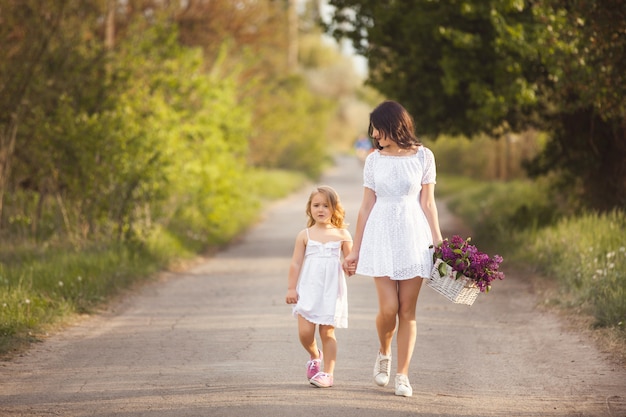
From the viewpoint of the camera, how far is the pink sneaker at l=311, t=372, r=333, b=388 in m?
7.11

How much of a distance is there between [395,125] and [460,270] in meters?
1.06

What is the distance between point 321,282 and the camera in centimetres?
725

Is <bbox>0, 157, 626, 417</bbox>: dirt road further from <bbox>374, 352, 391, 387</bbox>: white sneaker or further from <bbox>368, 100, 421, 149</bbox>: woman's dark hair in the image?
<bbox>368, 100, 421, 149</bbox>: woman's dark hair

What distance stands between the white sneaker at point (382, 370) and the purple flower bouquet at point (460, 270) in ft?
2.14

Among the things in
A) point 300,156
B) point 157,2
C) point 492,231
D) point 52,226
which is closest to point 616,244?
point 492,231

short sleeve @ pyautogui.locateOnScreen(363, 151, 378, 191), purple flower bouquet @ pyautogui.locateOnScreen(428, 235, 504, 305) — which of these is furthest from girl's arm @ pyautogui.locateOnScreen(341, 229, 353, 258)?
purple flower bouquet @ pyautogui.locateOnScreen(428, 235, 504, 305)

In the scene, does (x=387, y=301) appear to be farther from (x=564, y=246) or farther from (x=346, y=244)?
(x=564, y=246)

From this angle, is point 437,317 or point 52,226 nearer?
point 437,317

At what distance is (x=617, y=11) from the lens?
1134cm

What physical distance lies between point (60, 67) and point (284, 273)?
174 inches

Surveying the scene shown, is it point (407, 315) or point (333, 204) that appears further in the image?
point (333, 204)

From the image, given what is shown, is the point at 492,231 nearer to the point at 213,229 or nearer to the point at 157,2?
the point at 213,229

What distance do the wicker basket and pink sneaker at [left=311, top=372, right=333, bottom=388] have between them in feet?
3.17

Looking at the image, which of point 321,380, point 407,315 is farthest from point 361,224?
point 321,380
